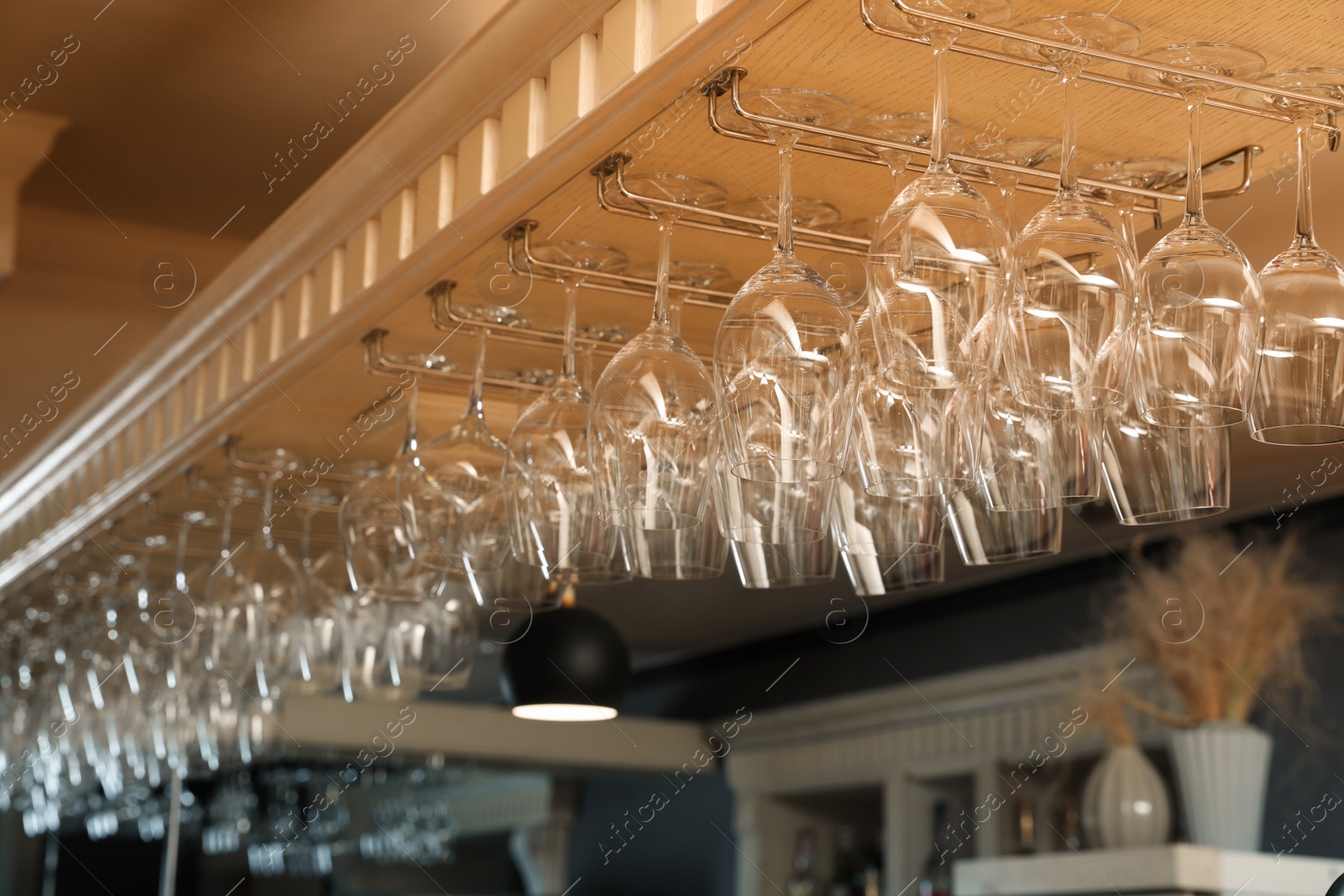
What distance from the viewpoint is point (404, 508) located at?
4.18 feet

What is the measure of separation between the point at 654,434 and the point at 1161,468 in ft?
1.02

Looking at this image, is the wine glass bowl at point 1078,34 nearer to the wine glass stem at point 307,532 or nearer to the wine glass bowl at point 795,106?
the wine glass bowl at point 795,106

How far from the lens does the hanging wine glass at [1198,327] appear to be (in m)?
0.80

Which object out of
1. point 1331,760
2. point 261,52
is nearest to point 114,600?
point 261,52

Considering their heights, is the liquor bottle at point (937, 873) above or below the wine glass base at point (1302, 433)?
below

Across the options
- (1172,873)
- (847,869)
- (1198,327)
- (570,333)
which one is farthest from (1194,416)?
(847,869)

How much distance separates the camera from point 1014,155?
3.35ft

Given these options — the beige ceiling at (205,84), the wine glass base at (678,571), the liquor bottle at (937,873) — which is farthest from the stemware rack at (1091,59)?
the liquor bottle at (937,873)

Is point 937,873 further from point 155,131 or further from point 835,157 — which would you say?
point 835,157

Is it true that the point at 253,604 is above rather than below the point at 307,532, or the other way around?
below

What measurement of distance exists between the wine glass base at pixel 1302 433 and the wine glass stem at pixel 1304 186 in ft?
Result: 0.35

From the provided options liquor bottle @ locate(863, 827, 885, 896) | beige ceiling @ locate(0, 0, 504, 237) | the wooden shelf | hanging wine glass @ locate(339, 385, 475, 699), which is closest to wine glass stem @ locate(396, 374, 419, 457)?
hanging wine glass @ locate(339, 385, 475, 699)

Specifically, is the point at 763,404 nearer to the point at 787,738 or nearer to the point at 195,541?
the point at 195,541

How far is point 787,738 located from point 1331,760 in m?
2.26
